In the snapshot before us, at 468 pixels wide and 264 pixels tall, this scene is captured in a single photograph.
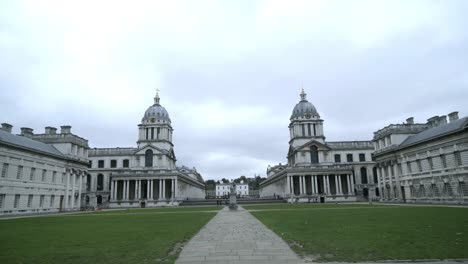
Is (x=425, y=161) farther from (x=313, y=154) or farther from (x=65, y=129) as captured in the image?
(x=65, y=129)

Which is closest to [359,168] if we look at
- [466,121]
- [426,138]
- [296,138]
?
[296,138]

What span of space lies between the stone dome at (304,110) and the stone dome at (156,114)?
3810cm

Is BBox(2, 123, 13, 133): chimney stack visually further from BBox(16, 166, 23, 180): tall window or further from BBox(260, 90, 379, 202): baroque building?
BBox(260, 90, 379, 202): baroque building

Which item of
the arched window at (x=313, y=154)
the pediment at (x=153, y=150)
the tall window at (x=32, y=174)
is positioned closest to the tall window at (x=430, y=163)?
the arched window at (x=313, y=154)

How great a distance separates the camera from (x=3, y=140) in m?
43.0

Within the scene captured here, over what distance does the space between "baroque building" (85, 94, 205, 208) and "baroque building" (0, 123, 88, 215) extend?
37.5ft

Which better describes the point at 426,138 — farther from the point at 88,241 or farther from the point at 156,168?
the point at 156,168

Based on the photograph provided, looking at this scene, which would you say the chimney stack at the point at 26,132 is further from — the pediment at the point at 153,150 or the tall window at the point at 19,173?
the pediment at the point at 153,150

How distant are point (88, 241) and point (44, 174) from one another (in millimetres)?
45509

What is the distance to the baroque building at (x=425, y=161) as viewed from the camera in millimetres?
46406

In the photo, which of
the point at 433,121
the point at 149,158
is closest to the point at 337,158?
the point at 433,121

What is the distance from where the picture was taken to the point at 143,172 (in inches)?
3275

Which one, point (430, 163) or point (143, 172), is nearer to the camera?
point (430, 163)

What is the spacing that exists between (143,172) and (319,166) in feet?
151
